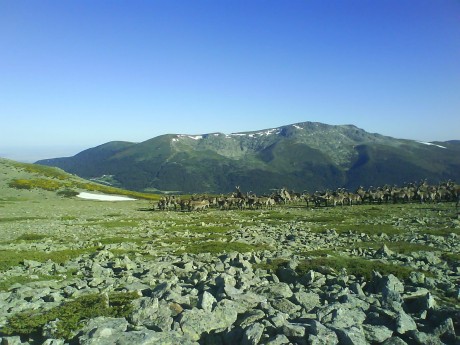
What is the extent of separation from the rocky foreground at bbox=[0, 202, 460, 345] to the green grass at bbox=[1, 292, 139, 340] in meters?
0.12

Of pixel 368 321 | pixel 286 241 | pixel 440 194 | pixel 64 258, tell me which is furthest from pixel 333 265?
pixel 440 194

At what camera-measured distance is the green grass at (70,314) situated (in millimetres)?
11383

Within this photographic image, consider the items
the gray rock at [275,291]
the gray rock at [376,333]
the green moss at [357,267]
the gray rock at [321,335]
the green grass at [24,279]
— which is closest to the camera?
the gray rock at [321,335]

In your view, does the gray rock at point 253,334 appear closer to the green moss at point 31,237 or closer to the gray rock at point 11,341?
the gray rock at point 11,341

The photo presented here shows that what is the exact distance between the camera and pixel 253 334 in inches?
408

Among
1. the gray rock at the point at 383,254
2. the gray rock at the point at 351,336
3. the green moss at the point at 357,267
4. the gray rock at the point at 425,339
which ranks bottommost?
the gray rock at the point at 383,254

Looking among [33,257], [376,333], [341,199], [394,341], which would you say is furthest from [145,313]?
[341,199]

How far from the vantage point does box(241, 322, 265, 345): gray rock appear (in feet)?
33.5

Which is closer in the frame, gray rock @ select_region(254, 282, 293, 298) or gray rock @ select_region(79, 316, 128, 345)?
gray rock @ select_region(79, 316, 128, 345)

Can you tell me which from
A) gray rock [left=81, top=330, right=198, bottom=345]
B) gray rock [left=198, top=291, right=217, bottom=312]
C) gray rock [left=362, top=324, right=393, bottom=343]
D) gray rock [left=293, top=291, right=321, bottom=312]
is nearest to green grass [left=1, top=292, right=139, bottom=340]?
gray rock [left=81, top=330, right=198, bottom=345]

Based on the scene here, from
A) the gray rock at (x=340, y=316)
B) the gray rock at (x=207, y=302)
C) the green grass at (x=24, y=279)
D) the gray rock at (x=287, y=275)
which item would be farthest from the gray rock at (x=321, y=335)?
the green grass at (x=24, y=279)

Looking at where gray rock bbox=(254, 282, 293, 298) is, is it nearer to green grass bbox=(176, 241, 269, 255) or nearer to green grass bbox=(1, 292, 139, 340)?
green grass bbox=(1, 292, 139, 340)

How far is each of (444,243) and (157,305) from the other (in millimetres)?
21376

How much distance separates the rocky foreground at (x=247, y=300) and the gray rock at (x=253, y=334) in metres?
0.03
